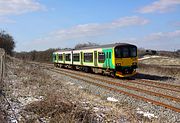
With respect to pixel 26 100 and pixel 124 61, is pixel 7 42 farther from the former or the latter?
pixel 26 100

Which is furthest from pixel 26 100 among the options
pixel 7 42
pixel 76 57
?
pixel 7 42

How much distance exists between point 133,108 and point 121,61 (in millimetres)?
14221

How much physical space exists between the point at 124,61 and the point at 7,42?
208 ft

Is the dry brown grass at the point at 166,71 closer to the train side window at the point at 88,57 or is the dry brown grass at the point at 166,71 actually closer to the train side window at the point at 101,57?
the train side window at the point at 101,57

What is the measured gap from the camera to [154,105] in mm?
13344

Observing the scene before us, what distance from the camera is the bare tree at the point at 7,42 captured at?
82.2m

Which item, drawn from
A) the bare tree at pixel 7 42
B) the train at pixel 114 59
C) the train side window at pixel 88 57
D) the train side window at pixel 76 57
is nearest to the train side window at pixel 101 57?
the train at pixel 114 59

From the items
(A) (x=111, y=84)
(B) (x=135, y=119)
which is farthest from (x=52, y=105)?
(A) (x=111, y=84)

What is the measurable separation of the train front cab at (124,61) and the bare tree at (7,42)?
58395mm

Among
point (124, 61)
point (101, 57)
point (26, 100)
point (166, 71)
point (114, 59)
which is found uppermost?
point (101, 57)

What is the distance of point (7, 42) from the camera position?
280ft

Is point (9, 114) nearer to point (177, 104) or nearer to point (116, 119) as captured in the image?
point (116, 119)

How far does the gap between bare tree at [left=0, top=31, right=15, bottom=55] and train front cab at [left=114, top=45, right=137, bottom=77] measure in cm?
5839

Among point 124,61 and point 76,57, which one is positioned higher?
point 76,57
